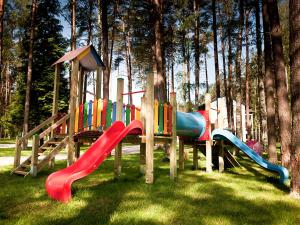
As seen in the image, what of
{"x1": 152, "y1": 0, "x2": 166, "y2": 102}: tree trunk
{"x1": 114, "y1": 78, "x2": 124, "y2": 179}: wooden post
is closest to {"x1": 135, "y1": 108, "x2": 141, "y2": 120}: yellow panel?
{"x1": 114, "y1": 78, "x2": 124, "y2": 179}: wooden post

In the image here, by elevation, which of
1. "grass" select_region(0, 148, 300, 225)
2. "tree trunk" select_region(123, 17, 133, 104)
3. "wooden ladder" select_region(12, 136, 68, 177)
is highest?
"tree trunk" select_region(123, 17, 133, 104)

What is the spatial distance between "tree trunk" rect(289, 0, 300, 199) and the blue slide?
1515mm

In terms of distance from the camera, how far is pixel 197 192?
621 cm

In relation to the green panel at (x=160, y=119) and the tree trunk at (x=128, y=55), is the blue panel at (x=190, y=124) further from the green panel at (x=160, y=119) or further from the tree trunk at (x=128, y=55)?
the tree trunk at (x=128, y=55)

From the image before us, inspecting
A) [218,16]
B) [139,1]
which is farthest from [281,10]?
[139,1]

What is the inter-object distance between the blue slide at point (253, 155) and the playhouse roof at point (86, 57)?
4.81 meters

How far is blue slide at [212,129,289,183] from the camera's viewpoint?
7242 mm

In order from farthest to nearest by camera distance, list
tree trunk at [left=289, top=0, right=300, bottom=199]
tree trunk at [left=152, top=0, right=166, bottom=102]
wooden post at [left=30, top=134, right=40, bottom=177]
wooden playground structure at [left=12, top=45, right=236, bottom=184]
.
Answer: tree trunk at [left=152, top=0, right=166, bottom=102]
wooden post at [left=30, top=134, right=40, bottom=177]
wooden playground structure at [left=12, top=45, right=236, bottom=184]
tree trunk at [left=289, top=0, right=300, bottom=199]

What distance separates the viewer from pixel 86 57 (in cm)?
1029

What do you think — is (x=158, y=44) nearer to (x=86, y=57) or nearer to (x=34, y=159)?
(x=86, y=57)

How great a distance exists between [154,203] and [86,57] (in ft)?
21.6

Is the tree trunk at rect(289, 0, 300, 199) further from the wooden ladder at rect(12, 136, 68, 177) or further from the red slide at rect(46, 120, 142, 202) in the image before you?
the wooden ladder at rect(12, 136, 68, 177)

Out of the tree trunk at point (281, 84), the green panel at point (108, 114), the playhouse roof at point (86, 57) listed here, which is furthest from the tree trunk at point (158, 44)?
the green panel at point (108, 114)

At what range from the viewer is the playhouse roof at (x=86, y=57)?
369 inches
